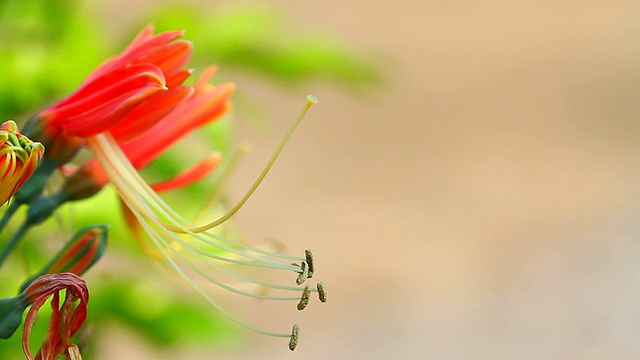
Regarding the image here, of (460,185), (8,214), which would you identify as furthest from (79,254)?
(460,185)

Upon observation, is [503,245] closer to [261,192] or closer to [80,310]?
[261,192]

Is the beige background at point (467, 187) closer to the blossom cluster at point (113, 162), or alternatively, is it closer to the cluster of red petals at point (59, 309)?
the blossom cluster at point (113, 162)

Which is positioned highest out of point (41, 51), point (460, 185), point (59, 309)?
point (460, 185)

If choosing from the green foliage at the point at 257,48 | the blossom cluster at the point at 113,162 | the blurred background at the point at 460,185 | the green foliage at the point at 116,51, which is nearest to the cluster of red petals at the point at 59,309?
the blossom cluster at the point at 113,162

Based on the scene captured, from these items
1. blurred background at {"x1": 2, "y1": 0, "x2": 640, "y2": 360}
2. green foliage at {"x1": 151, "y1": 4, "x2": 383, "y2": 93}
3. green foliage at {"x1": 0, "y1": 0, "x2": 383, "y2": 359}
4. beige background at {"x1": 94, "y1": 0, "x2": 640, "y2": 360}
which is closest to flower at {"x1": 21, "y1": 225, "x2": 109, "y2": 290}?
green foliage at {"x1": 0, "y1": 0, "x2": 383, "y2": 359}

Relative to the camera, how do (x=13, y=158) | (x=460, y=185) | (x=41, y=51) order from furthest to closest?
(x=460, y=185)
(x=41, y=51)
(x=13, y=158)

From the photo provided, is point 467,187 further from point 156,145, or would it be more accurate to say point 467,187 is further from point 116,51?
point 156,145

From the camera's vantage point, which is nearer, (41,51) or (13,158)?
(13,158)
